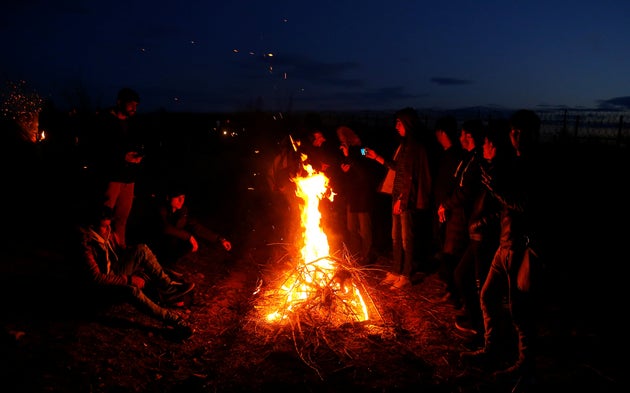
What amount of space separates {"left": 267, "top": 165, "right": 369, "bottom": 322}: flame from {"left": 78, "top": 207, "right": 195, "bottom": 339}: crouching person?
3.98 feet

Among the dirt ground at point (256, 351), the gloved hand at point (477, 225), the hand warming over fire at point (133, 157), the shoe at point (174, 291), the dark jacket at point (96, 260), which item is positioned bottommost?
the dirt ground at point (256, 351)

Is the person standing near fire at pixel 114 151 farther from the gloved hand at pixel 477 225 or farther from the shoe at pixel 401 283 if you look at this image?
the gloved hand at pixel 477 225

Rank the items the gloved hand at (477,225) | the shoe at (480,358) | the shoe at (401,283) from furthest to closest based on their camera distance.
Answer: the shoe at (401,283), the gloved hand at (477,225), the shoe at (480,358)

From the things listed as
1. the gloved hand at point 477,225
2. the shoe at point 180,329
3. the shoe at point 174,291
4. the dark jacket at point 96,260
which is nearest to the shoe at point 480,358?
the gloved hand at point 477,225

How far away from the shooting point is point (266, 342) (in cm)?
476

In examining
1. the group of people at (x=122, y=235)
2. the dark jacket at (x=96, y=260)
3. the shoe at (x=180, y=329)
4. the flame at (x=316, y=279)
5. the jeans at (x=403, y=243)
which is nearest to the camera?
the dark jacket at (x=96, y=260)

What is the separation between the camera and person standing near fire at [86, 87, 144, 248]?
5902 mm

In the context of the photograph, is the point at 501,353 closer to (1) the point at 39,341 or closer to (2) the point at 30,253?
(1) the point at 39,341

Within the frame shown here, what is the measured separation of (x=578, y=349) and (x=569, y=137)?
557 inches

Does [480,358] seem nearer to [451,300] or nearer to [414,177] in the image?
[451,300]

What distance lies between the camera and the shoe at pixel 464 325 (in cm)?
490

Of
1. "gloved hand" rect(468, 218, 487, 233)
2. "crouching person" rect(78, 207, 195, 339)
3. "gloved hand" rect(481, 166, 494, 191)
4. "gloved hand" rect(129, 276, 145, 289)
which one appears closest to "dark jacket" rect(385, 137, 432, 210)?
"gloved hand" rect(468, 218, 487, 233)

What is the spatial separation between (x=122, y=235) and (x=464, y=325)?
4616 millimetres

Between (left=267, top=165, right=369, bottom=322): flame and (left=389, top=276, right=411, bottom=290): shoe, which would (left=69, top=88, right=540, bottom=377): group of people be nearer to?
(left=389, top=276, right=411, bottom=290): shoe
